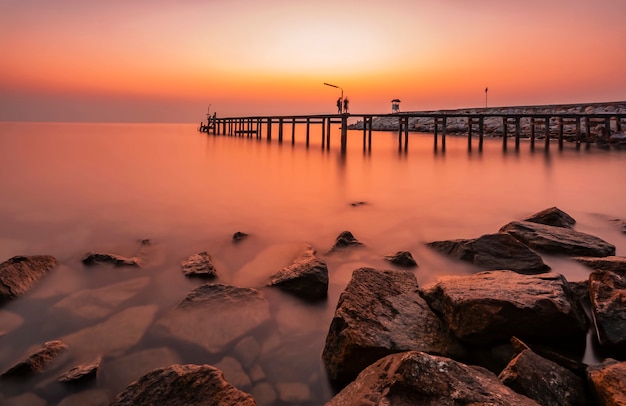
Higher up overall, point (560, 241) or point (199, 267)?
point (560, 241)

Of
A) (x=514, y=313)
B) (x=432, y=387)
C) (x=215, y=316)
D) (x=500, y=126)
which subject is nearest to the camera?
(x=432, y=387)

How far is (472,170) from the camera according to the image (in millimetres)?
15672

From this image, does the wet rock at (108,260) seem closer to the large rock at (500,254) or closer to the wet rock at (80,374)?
the wet rock at (80,374)

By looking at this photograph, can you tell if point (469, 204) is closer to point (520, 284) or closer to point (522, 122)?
point (520, 284)

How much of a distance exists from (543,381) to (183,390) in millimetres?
2018

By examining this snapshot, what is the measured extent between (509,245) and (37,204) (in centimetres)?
977

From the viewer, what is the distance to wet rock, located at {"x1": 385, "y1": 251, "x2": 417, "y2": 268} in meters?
4.89

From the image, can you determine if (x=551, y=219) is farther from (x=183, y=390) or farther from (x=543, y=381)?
(x=183, y=390)

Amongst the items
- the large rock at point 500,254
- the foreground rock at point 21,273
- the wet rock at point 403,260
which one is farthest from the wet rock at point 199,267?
the large rock at point 500,254

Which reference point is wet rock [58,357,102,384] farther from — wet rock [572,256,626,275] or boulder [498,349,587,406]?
wet rock [572,256,626,275]

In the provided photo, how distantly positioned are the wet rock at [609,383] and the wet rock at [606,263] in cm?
215

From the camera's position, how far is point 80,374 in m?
2.63

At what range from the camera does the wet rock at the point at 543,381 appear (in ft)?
6.56

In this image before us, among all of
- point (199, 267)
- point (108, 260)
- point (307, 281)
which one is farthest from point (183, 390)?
point (108, 260)
